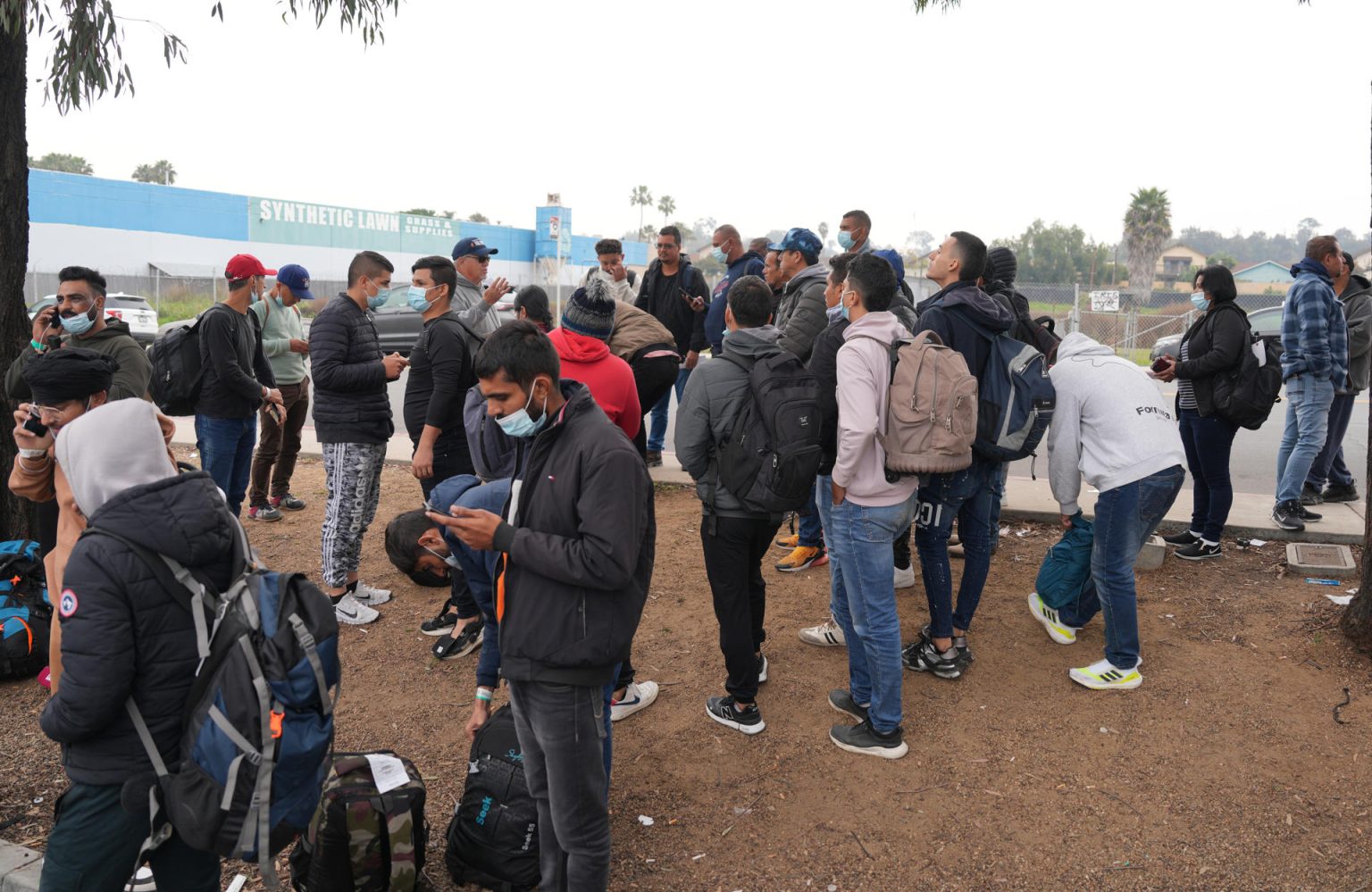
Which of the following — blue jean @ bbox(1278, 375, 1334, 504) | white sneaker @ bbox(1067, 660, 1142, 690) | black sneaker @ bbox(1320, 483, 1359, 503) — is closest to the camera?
white sneaker @ bbox(1067, 660, 1142, 690)

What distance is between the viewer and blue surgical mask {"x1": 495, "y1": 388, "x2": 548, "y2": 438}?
8.69ft

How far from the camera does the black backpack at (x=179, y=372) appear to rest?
5902mm

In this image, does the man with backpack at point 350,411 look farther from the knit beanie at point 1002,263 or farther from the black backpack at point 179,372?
A: the knit beanie at point 1002,263

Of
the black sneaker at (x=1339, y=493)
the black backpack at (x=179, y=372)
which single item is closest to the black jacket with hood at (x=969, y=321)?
the black backpack at (x=179, y=372)

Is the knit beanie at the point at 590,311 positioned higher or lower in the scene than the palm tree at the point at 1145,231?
lower

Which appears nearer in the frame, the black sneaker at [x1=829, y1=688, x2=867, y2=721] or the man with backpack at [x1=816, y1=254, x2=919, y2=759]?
the man with backpack at [x1=816, y1=254, x2=919, y2=759]

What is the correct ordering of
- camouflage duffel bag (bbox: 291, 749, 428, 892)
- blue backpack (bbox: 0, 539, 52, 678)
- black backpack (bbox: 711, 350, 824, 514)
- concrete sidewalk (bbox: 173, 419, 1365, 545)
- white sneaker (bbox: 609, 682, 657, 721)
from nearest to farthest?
camouflage duffel bag (bbox: 291, 749, 428, 892), black backpack (bbox: 711, 350, 824, 514), white sneaker (bbox: 609, 682, 657, 721), blue backpack (bbox: 0, 539, 52, 678), concrete sidewalk (bbox: 173, 419, 1365, 545)

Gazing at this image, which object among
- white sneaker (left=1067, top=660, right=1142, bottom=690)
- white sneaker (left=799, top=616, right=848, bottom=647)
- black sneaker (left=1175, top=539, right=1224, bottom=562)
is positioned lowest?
white sneaker (left=799, top=616, right=848, bottom=647)

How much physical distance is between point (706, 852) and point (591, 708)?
1033 millimetres

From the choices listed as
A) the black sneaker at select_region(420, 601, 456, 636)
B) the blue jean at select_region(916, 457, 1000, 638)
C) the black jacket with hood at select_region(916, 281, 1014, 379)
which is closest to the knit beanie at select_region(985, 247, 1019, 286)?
the black jacket with hood at select_region(916, 281, 1014, 379)

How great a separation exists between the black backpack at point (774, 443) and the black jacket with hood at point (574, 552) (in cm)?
109

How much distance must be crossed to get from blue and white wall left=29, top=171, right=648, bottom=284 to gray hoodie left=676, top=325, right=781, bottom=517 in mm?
22116

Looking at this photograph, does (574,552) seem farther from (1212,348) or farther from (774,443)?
(1212,348)

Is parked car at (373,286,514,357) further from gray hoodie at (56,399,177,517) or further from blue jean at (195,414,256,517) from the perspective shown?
gray hoodie at (56,399,177,517)
